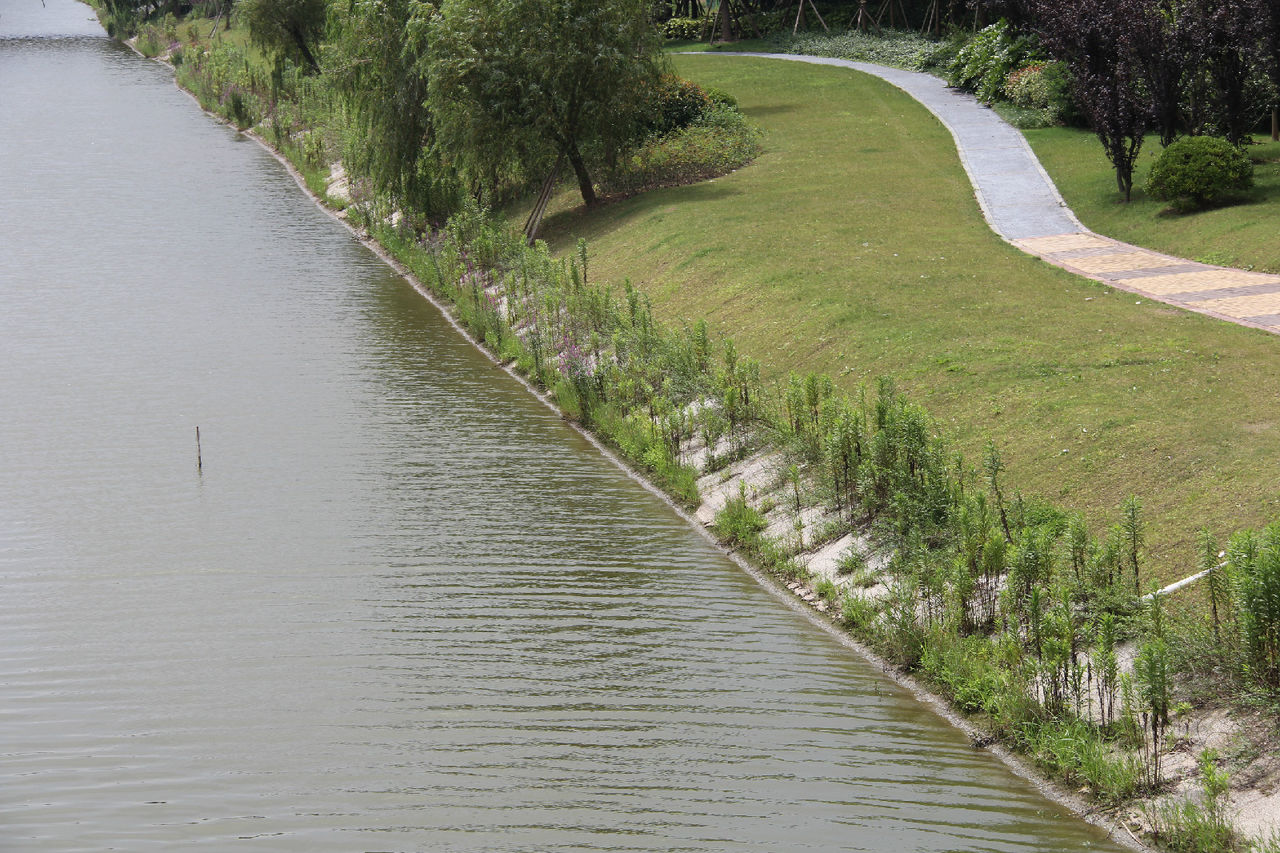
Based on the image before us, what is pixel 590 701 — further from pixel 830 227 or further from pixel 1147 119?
pixel 1147 119

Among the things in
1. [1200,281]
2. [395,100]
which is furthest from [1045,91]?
[395,100]

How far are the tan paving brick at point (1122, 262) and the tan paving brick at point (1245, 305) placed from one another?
2748 mm

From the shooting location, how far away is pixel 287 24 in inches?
2234

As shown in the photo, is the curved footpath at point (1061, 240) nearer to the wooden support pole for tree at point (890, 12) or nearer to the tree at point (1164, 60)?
the tree at point (1164, 60)

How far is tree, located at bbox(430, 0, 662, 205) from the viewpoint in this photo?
104 feet

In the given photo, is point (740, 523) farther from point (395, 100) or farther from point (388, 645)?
point (395, 100)

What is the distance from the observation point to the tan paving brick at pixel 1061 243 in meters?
25.3

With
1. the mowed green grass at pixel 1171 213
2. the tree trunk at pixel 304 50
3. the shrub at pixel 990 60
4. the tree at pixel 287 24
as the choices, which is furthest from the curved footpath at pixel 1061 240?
the tree trunk at pixel 304 50

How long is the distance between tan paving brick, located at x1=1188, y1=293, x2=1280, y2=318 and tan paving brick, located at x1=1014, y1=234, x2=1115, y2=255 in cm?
474

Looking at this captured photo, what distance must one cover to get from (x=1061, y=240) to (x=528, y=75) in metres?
13.3

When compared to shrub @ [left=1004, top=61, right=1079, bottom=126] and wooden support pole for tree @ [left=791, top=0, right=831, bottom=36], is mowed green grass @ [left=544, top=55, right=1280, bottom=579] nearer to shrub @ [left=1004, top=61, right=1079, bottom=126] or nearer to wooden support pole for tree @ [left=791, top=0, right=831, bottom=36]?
shrub @ [left=1004, top=61, right=1079, bottom=126]

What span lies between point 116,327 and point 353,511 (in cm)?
1272

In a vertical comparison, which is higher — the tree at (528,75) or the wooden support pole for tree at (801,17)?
the wooden support pole for tree at (801,17)

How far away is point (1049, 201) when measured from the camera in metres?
29.4
